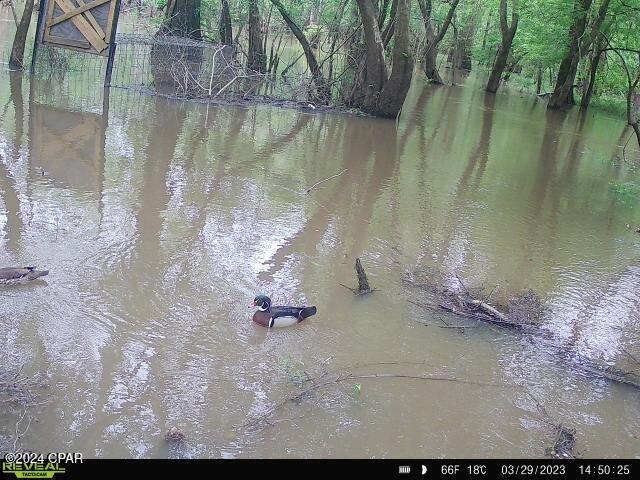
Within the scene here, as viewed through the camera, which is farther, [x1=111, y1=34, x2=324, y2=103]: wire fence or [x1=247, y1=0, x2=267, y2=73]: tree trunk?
[x1=247, y1=0, x2=267, y2=73]: tree trunk

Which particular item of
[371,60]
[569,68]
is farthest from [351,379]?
[569,68]

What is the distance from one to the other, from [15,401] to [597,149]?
16562 millimetres

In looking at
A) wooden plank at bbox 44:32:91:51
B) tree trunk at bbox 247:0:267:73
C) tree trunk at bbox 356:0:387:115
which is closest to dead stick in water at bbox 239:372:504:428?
tree trunk at bbox 356:0:387:115

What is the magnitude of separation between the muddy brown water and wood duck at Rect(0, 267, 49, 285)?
0.08 metres

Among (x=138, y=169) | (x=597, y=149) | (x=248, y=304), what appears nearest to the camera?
(x=248, y=304)

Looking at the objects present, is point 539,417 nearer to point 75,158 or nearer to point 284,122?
point 75,158

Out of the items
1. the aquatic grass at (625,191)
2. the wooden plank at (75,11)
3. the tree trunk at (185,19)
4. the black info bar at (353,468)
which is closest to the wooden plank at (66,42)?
the wooden plank at (75,11)

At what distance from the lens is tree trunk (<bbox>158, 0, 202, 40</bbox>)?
64.8 feet

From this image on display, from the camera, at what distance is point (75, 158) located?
9.80 metres

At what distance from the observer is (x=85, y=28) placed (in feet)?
48.5

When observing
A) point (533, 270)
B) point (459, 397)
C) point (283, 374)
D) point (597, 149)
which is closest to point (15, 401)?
point (283, 374)

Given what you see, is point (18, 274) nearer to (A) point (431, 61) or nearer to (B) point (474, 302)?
(B) point (474, 302)

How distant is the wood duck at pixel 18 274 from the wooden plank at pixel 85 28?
1065 centimetres

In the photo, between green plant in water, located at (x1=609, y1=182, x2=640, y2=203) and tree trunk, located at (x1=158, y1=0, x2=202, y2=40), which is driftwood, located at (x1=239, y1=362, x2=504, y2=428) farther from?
tree trunk, located at (x1=158, y1=0, x2=202, y2=40)
